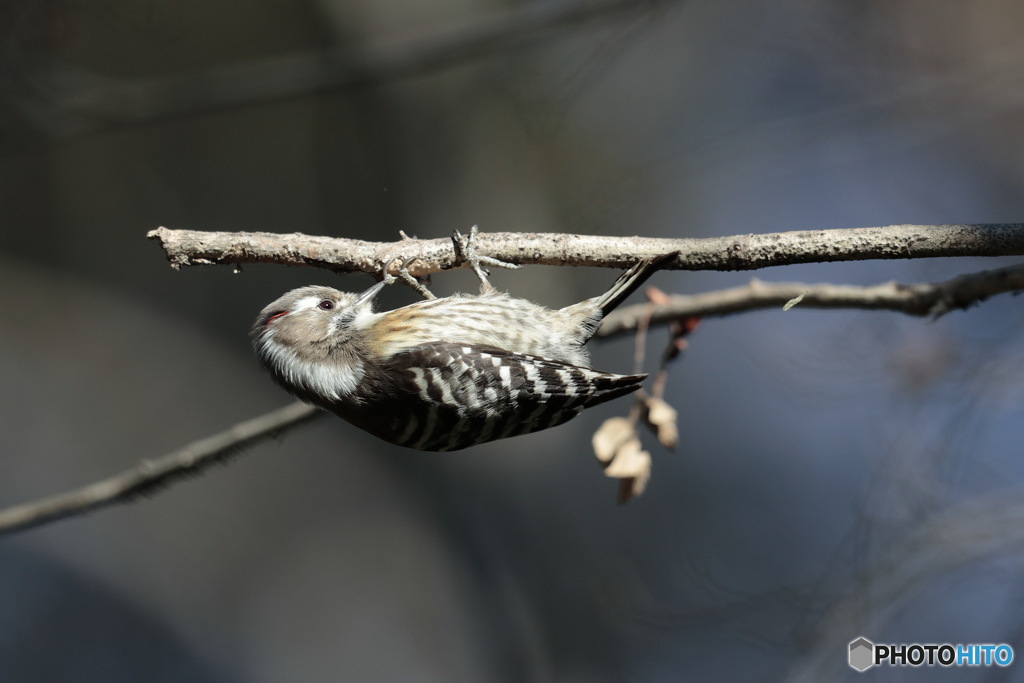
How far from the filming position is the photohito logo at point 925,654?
8.26 ft

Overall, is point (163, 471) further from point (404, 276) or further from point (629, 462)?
point (629, 462)

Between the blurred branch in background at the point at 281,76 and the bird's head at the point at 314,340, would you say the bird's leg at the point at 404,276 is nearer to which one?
the bird's head at the point at 314,340

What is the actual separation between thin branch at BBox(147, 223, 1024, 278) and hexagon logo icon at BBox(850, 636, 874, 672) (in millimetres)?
1981

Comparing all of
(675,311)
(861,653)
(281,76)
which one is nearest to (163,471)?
(675,311)

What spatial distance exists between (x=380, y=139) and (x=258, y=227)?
2.81 feet

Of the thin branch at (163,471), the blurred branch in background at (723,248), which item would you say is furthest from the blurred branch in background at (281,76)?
the blurred branch in background at (723,248)

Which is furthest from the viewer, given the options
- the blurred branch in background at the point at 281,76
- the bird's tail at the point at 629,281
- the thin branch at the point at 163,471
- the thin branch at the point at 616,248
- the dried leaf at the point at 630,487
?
the blurred branch in background at the point at 281,76

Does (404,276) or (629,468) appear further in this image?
(629,468)

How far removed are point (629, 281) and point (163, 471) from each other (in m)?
1.53

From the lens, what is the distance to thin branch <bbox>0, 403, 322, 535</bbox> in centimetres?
215

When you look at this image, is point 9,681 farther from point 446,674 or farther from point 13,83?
point 13,83

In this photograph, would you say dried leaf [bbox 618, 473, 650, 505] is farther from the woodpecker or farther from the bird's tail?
the bird's tail

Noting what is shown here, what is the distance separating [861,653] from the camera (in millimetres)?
2688

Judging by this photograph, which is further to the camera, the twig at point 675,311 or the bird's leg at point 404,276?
the twig at point 675,311
